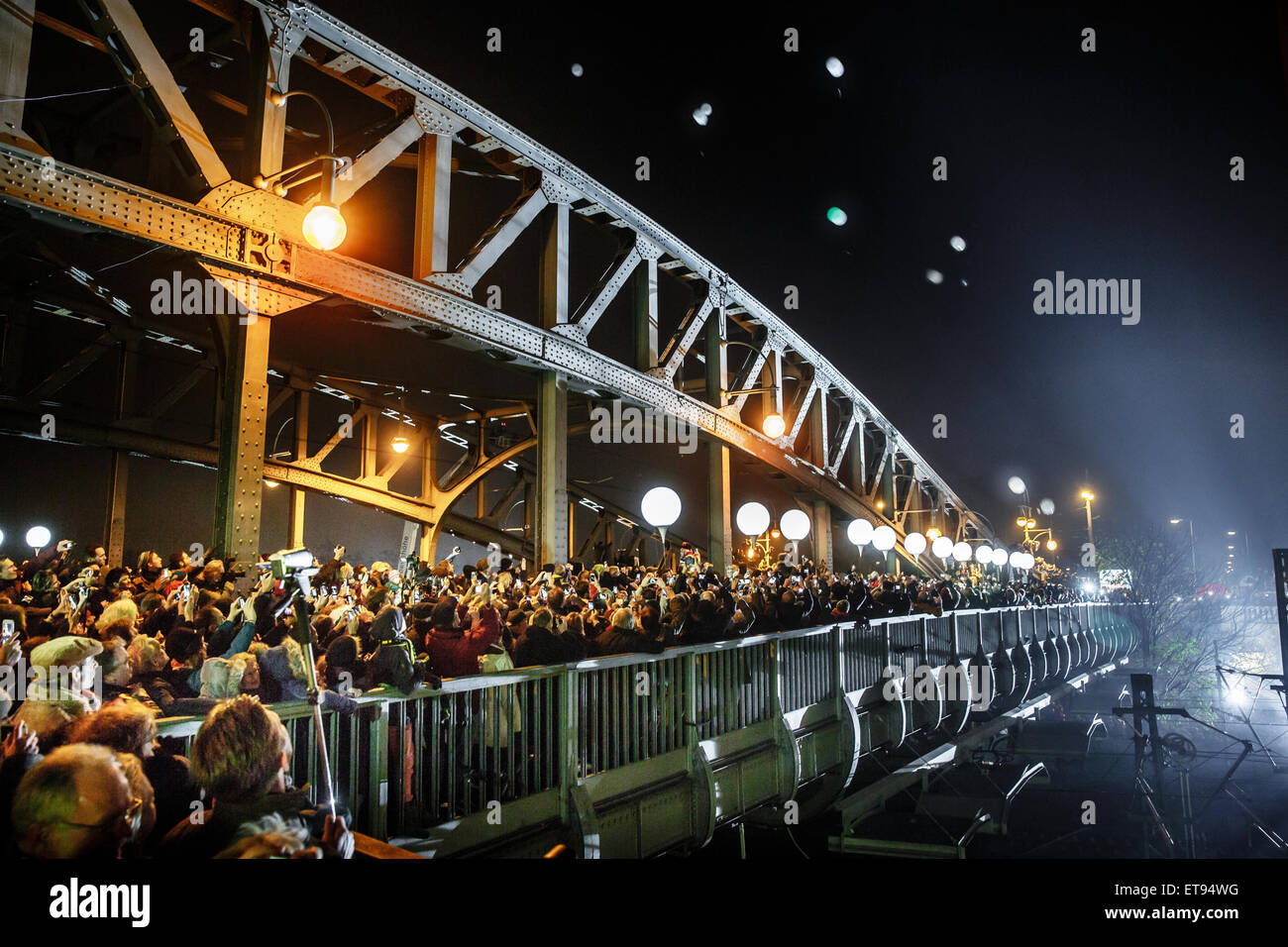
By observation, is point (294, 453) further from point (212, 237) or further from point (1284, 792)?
point (1284, 792)

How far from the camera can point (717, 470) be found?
16.6 metres

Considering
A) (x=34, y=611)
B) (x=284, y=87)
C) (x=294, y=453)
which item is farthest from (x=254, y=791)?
(x=294, y=453)

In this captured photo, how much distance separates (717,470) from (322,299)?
31.2 ft

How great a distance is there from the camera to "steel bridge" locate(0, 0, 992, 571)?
7773mm

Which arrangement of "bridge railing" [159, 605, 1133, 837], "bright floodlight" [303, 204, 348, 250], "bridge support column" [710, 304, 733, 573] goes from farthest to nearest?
"bridge support column" [710, 304, 733, 573]
"bright floodlight" [303, 204, 348, 250]
"bridge railing" [159, 605, 1133, 837]

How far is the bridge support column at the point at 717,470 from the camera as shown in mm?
16188

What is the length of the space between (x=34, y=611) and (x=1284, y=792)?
60.6 feet

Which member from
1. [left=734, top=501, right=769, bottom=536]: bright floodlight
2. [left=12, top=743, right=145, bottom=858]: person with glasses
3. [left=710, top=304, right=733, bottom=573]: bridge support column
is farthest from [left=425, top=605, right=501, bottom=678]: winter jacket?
[left=734, top=501, right=769, bottom=536]: bright floodlight

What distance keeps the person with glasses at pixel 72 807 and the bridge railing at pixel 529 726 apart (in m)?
1.39

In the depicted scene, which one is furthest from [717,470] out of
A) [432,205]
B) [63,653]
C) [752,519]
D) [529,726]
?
[63,653]

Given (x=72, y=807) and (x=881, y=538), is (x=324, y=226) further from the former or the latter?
(x=881, y=538)

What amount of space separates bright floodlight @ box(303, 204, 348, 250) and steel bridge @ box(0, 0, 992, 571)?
1.14 metres

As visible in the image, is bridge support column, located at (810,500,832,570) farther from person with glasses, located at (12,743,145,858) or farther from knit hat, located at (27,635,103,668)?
person with glasses, located at (12,743,145,858)
